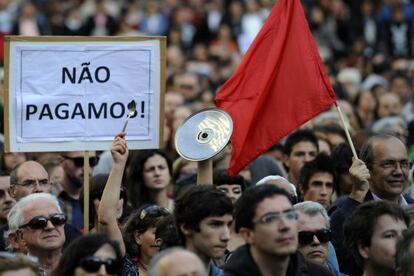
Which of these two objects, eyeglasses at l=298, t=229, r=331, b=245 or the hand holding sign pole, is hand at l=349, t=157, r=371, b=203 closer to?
eyeglasses at l=298, t=229, r=331, b=245

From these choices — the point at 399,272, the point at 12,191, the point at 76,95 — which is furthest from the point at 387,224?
the point at 12,191

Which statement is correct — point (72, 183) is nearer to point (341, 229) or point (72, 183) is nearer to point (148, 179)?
point (148, 179)

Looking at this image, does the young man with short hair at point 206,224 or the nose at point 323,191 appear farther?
the nose at point 323,191

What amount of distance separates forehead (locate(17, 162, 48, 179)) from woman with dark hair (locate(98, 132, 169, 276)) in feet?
4.49

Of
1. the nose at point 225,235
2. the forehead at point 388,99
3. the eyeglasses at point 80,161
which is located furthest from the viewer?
the forehead at point 388,99

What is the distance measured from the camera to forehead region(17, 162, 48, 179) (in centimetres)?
1155

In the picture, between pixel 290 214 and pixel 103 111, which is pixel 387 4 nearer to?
pixel 103 111

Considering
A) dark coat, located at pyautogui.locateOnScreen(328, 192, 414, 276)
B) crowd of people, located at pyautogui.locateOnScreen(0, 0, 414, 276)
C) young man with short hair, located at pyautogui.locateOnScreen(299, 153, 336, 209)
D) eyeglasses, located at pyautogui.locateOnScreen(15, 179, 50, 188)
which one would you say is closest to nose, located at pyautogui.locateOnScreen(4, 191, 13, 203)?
crowd of people, located at pyautogui.locateOnScreen(0, 0, 414, 276)

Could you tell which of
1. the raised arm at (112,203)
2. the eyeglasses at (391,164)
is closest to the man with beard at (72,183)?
the raised arm at (112,203)

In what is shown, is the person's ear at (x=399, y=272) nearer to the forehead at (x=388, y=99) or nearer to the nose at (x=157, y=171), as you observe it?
the nose at (x=157, y=171)

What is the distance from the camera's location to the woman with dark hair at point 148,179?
12.7 meters

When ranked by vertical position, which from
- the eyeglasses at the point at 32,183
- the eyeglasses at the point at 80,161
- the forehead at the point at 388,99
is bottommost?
the eyeglasses at the point at 32,183

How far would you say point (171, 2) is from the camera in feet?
92.6

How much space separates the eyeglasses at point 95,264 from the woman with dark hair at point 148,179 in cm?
410
